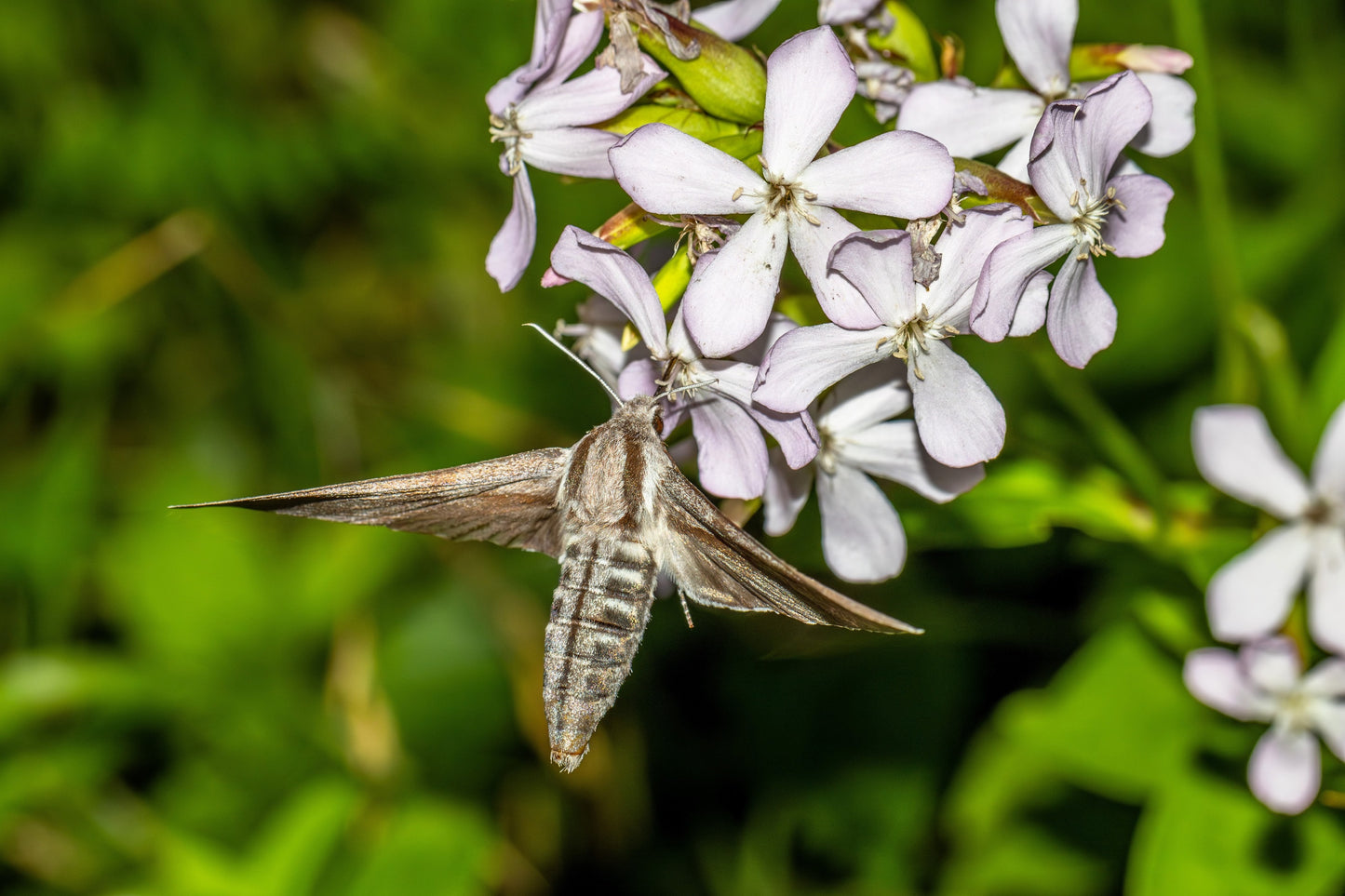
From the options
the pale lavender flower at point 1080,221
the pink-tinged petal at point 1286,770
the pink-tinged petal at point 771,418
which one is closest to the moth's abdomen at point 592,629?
the pink-tinged petal at point 771,418

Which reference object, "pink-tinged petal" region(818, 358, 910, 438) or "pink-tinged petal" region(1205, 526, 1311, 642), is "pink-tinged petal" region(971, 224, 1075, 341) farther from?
"pink-tinged petal" region(1205, 526, 1311, 642)

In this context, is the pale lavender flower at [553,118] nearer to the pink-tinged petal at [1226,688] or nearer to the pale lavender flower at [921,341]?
the pale lavender flower at [921,341]

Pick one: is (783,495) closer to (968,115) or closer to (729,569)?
(729,569)

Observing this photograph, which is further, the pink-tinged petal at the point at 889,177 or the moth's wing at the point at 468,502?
the moth's wing at the point at 468,502

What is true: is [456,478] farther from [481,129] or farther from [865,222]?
[481,129]

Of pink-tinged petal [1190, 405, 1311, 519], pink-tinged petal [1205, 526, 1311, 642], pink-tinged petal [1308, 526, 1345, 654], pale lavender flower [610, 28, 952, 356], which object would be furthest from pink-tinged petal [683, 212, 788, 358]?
pink-tinged petal [1308, 526, 1345, 654]

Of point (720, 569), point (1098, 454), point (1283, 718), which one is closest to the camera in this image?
point (720, 569)

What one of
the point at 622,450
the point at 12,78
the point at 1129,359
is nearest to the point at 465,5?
the point at 12,78
